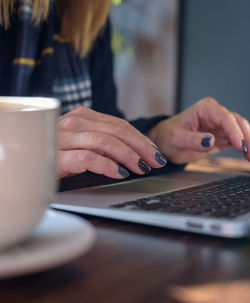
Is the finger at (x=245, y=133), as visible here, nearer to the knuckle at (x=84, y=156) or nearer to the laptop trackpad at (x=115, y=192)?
the laptop trackpad at (x=115, y=192)

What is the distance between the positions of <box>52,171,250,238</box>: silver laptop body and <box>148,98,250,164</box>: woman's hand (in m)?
0.08

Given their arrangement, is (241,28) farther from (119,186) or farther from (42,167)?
(42,167)

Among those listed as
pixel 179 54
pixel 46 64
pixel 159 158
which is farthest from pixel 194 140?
pixel 179 54

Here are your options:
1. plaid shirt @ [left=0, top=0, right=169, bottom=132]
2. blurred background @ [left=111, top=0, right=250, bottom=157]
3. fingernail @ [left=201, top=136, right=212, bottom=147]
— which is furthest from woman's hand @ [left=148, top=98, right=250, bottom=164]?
blurred background @ [left=111, top=0, right=250, bottom=157]

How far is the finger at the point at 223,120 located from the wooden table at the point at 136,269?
0.37 metres

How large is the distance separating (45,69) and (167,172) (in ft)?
1.84

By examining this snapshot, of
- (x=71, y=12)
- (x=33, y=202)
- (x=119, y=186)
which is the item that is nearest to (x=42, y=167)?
(x=33, y=202)

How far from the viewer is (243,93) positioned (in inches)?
114

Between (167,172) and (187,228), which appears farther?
(167,172)

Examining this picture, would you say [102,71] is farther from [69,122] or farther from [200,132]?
[69,122]

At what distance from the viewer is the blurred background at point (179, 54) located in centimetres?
290

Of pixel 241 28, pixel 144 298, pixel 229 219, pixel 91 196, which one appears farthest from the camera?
pixel 241 28

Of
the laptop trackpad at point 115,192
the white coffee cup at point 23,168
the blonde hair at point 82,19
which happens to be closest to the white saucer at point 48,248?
the white coffee cup at point 23,168

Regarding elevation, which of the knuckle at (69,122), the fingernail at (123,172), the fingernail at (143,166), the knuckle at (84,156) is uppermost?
the knuckle at (69,122)
